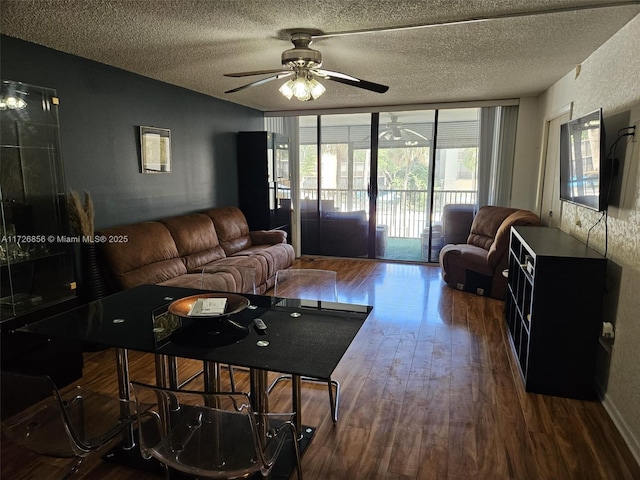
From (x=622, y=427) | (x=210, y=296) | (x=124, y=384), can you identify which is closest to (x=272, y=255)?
(x=210, y=296)

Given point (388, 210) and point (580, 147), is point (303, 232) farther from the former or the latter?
point (580, 147)

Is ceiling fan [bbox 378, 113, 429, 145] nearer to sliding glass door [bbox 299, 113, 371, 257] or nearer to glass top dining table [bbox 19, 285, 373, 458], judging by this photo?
sliding glass door [bbox 299, 113, 371, 257]

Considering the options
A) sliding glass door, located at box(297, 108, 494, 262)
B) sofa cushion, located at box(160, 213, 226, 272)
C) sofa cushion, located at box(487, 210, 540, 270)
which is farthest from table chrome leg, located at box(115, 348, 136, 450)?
sliding glass door, located at box(297, 108, 494, 262)

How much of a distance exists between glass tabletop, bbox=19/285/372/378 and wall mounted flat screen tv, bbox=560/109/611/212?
1.76 meters

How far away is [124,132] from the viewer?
3877mm

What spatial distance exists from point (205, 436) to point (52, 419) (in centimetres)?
69

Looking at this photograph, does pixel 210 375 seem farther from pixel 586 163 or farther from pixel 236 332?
pixel 586 163

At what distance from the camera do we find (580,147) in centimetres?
293

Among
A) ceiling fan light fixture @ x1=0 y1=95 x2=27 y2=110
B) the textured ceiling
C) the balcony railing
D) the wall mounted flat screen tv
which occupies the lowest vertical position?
the balcony railing

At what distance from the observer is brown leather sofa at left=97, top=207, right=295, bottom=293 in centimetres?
350

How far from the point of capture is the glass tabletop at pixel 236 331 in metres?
1.65

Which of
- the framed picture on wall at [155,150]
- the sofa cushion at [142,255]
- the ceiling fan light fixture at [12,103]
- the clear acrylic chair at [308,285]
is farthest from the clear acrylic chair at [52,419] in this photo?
the framed picture on wall at [155,150]

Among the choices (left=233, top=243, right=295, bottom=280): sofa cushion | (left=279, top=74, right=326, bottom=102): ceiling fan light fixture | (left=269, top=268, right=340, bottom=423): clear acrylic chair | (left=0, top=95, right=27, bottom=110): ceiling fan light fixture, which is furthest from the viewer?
(left=233, top=243, right=295, bottom=280): sofa cushion

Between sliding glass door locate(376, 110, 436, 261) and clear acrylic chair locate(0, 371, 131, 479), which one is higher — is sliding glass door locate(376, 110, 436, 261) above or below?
above
